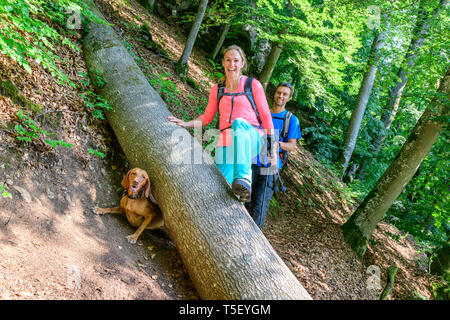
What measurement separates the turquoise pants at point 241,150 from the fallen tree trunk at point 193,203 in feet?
0.65

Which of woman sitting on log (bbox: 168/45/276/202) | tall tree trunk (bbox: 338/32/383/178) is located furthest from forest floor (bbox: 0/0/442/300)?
tall tree trunk (bbox: 338/32/383/178)

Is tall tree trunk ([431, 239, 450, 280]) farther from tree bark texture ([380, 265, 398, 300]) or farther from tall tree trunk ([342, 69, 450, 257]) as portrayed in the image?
tall tree trunk ([342, 69, 450, 257])

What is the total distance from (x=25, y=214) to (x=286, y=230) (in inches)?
205

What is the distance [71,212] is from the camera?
3334mm

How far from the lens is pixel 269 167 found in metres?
4.03

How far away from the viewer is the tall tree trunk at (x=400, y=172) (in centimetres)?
539

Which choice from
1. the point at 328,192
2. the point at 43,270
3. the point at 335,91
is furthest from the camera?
the point at 335,91

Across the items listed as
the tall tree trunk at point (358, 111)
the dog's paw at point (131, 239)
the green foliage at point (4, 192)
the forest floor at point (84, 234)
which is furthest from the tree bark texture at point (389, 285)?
the green foliage at point (4, 192)

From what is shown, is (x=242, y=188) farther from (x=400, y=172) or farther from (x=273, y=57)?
(x=273, y=57)

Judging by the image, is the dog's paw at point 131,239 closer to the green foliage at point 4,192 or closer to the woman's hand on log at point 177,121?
the green foliage at point 4,192

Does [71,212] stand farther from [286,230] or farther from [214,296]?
[286,230]
